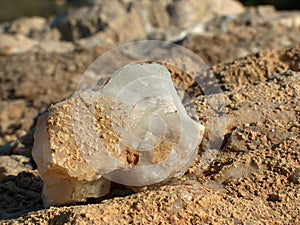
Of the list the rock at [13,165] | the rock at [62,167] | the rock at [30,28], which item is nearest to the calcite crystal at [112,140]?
the rock at [62,167]

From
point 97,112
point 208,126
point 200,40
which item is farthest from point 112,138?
point 200,40

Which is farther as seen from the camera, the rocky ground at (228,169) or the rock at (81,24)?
the rock at (81,24)

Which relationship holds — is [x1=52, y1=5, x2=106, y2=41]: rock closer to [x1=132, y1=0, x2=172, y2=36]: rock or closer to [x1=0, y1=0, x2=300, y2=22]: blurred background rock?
[x1=132, y1=0, x2=172, y2=36]: rock

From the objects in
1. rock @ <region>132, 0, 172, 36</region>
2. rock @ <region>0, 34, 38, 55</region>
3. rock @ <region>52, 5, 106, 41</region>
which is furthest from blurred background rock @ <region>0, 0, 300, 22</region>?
rock @ <region>0, 34, 38, 55</region>

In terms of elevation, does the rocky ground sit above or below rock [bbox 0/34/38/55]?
above

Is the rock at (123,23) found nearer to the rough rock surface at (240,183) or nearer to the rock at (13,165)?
the rock at (13,165)

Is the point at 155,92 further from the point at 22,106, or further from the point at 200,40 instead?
the point at 200,40

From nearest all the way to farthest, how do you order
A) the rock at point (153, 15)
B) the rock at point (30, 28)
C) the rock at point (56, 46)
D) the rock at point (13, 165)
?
the rock at point (13, 165)
the rock at point (56, 46)
the rock at point (153, 15)
the rock at point (30, 28)

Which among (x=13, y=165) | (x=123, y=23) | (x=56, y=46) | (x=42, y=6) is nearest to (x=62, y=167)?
(x=13, y=165)

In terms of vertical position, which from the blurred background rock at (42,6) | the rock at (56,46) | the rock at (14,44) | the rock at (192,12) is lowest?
the blurred background rock at (42,6)

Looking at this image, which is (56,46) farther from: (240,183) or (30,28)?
(240,183)
